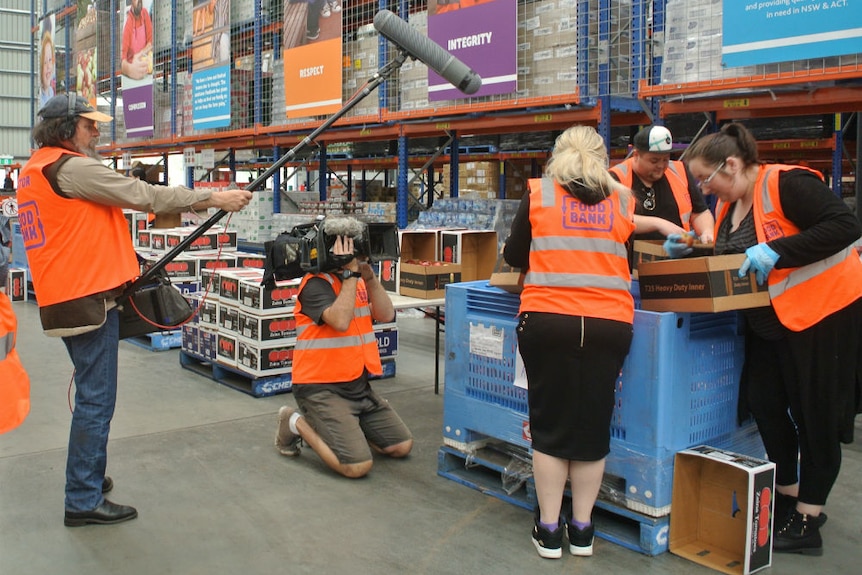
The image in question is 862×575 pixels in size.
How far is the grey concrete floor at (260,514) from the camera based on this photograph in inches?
126

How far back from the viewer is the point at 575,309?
3.07 meters

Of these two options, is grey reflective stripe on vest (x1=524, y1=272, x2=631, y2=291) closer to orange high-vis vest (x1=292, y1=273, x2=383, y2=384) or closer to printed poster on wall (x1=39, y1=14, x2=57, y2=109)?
orange high-vis vest (x1=292, y1=273, x2=383, y2=384)

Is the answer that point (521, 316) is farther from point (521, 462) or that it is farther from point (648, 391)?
point (521, 462)

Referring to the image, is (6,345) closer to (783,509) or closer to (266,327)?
(783,509)

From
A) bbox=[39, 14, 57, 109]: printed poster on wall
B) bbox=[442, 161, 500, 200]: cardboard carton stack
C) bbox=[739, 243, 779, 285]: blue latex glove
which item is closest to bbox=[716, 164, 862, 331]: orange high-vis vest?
bbox=[739, 243, 779, 285]: blue latex glove

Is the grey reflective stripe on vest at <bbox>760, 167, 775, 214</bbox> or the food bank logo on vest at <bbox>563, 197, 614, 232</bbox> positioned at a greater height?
the grey reflective stripe on vest at <bbox>760, 167, 775, 214</bbox>

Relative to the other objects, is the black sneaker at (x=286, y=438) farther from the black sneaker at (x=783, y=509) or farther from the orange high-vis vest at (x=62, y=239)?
the black sneaker at (x=783, y=509)

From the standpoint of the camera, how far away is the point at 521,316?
3.26 metres

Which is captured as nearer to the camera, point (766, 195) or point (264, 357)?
point (766, 195)

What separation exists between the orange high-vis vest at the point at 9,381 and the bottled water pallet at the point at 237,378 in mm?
3318

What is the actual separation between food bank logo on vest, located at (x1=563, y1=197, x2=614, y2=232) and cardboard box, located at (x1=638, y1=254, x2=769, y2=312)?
32cm

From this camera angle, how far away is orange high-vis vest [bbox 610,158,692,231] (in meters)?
3.94

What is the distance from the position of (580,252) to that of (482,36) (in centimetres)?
501

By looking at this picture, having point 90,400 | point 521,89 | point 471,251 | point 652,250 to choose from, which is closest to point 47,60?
point 521,89
